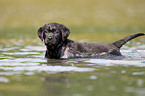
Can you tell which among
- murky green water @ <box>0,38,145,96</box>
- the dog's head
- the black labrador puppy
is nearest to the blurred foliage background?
the black labrador puppy

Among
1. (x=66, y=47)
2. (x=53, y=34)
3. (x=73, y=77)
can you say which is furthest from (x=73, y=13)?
(x=73, y=77)

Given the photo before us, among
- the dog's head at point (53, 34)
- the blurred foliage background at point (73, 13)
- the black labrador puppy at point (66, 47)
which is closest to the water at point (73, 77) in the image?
the black labrador puppy at point (66, 47)

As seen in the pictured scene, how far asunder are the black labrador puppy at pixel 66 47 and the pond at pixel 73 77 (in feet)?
1.67

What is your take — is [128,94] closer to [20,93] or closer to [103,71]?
[20,93]

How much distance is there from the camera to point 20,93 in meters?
7.82

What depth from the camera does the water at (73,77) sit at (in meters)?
7.91

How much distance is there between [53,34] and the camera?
1305cm

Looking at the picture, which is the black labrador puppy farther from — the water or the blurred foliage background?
the blurred foliage background

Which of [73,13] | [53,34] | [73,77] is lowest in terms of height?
[73,77]

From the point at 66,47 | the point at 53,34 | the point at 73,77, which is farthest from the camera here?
the point at 66,47

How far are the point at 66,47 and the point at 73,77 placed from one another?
164 inches

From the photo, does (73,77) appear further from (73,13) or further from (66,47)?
(73,13)

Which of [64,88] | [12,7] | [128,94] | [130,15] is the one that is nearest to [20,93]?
[64,88]

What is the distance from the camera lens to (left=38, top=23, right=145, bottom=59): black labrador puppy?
13.2 m
